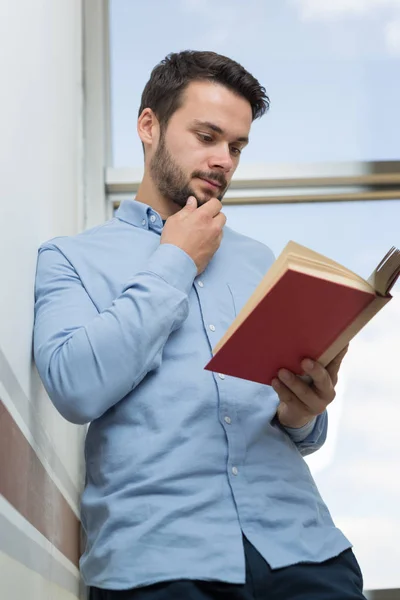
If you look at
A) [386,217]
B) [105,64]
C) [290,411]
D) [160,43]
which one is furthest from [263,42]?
[290,411]

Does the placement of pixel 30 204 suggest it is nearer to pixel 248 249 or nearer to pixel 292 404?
pixel 248 249

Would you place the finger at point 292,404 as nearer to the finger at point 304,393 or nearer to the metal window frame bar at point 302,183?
the finger at point 304,393

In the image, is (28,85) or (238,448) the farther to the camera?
(28,85)

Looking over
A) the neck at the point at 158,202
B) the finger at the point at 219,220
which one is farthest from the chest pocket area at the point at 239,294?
the neck at the point at 158,202

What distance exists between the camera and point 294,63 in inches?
103

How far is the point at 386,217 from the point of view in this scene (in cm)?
257

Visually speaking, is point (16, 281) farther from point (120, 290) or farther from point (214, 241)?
point (214, 241)

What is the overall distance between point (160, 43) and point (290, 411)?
1.64 meters

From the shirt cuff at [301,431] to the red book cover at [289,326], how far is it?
0.19 meters

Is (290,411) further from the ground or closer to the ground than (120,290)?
closer to the ground

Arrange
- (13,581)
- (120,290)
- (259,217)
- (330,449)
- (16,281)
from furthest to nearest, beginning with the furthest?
1. (259,217)
2. (330,449)
3. (120,290)
4. (16,281)
5. (13,581)

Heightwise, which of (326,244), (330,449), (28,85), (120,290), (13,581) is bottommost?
(330,449)

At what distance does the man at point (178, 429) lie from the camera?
3.69 ft

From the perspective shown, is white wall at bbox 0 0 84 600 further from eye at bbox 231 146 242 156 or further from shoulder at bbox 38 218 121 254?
eye at bbox 231 146 242 156
